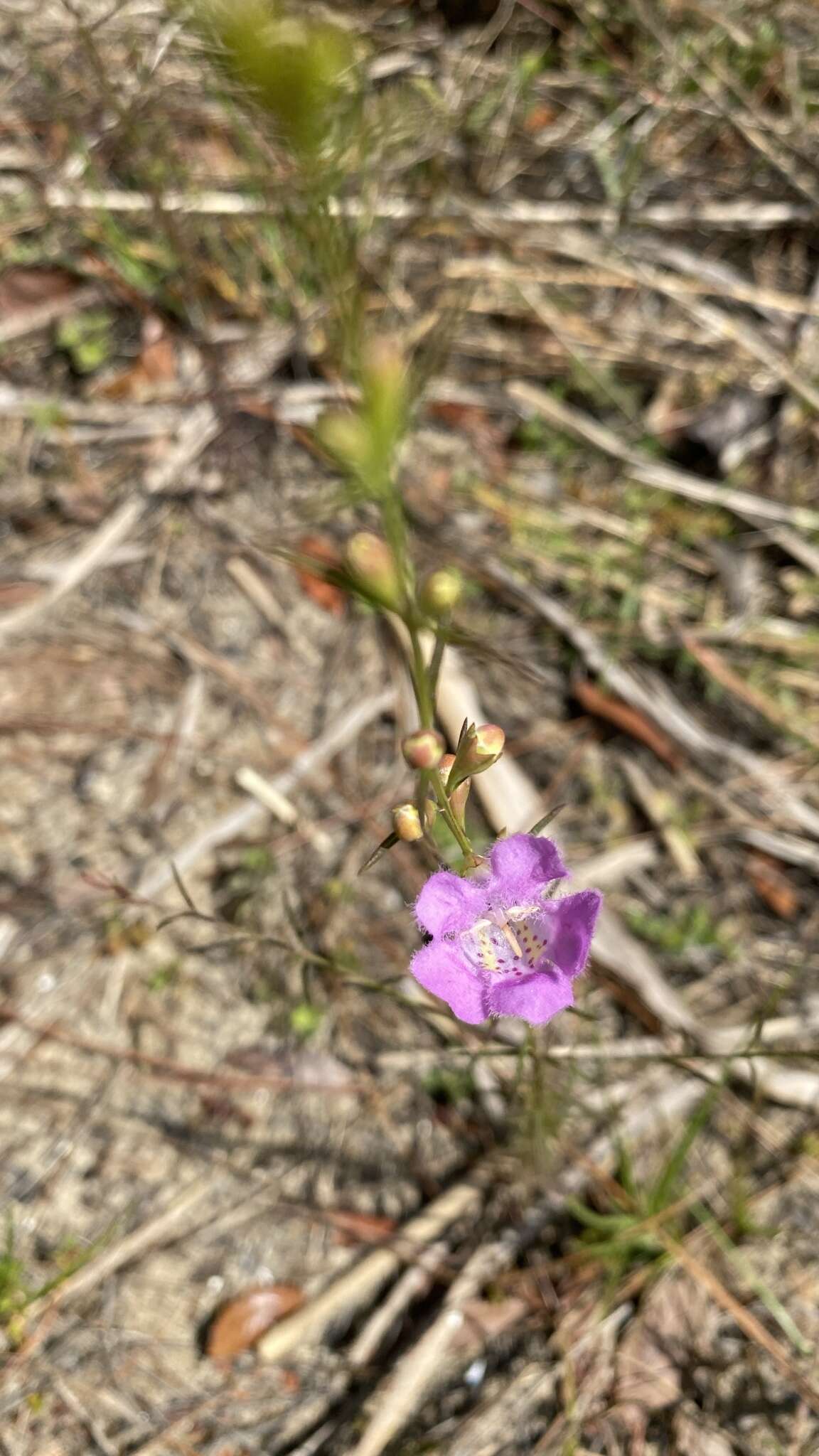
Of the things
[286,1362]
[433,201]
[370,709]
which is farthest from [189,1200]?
[433,201]

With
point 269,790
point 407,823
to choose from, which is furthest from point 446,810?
point 269,790

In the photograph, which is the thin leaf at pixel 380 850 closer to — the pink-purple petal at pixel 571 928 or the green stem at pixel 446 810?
the green stem at pixel 446 810

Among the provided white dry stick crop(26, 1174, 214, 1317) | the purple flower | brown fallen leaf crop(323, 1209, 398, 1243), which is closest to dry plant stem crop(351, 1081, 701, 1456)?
brown fallen leaf crop(323, 1209, 398, 1243)

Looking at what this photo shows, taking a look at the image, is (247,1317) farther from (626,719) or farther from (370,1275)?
(626,719)

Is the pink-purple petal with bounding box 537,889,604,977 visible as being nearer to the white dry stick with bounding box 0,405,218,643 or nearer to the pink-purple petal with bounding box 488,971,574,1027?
the pink-purple petal with bounding box 488,971,574,1027

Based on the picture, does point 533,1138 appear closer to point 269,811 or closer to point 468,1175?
point 468,1175

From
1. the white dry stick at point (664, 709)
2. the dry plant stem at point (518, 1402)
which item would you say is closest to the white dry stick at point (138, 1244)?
the dry plant stem at point (518, 1402)

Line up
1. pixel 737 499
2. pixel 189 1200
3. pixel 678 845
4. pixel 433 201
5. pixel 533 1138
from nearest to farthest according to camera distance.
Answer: pixel 533 1138 → pixel 189 1200 → pixel 678 845 → pixel 737 499 → pixel 433 201
